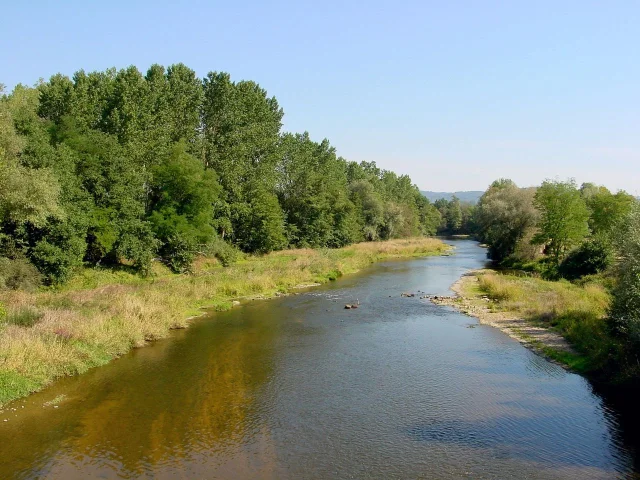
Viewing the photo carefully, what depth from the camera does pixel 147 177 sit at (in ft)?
155

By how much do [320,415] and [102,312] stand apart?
15.3m

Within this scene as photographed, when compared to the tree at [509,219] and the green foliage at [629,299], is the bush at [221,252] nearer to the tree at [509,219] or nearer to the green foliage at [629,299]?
the tree at [509,219]

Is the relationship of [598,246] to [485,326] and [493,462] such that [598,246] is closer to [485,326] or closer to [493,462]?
[485,326]

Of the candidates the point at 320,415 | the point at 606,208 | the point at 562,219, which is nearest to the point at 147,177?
the point at 320,415

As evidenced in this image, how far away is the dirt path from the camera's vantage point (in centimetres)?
2664

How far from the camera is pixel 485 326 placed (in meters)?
31.8

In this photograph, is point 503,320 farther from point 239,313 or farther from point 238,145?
point 238,145

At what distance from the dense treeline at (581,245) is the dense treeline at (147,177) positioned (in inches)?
1136

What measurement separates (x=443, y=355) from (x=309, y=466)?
13.0 meters

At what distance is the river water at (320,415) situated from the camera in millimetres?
14719

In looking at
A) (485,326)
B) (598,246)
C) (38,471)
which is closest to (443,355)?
(485,326)

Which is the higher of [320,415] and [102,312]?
[102,312]

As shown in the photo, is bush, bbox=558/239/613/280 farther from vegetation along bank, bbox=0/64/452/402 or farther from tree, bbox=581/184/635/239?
tree, bbox=581/184/635/239

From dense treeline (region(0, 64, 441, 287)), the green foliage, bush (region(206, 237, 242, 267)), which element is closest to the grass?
the green foliage
